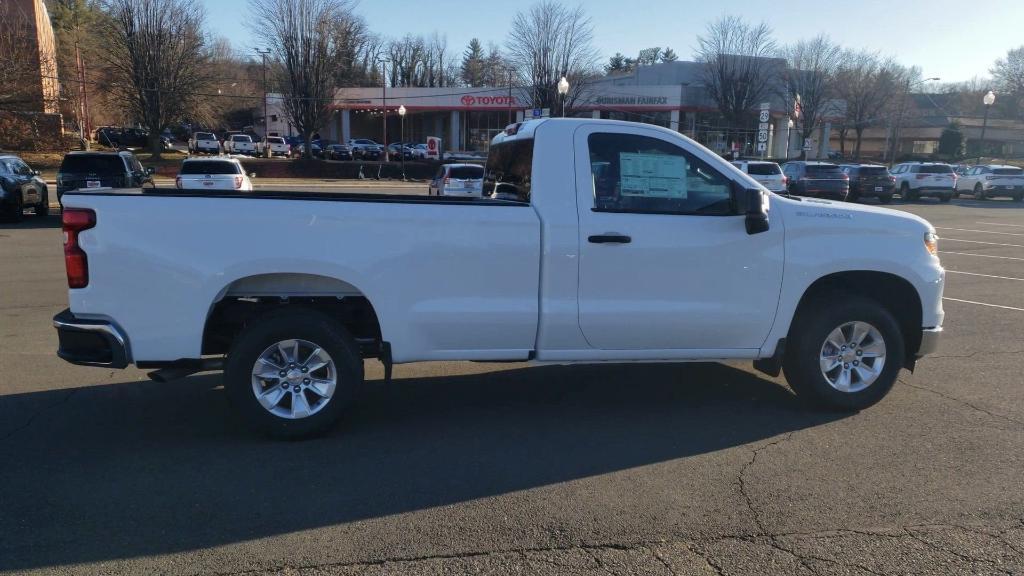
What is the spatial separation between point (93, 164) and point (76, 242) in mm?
17647

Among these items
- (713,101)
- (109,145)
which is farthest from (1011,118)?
(109,145)

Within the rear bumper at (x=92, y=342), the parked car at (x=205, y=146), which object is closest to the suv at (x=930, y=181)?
the rear bumper at (x=92, y=342)

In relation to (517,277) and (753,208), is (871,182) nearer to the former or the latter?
(753,208)

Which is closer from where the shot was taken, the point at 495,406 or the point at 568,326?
the point at 568,326

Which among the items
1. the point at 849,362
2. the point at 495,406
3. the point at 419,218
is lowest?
the point at 495,406

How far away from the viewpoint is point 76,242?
185 inches

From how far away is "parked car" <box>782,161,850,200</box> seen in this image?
30125 millimetres

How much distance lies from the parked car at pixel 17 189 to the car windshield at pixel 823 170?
87.2 feet

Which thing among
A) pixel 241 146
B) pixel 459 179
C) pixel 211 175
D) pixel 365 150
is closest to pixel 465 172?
pixel 459 179

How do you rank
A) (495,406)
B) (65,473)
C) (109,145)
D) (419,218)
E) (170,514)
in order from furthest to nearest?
(109,145) → (495,406) → (419,218) → (65,473) → (170,514)

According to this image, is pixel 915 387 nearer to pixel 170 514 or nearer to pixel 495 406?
pixel 495 406

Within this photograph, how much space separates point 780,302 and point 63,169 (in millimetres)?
19957

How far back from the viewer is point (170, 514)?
4031 mm

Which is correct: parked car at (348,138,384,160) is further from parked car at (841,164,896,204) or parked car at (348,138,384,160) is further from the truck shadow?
the truck shadow
